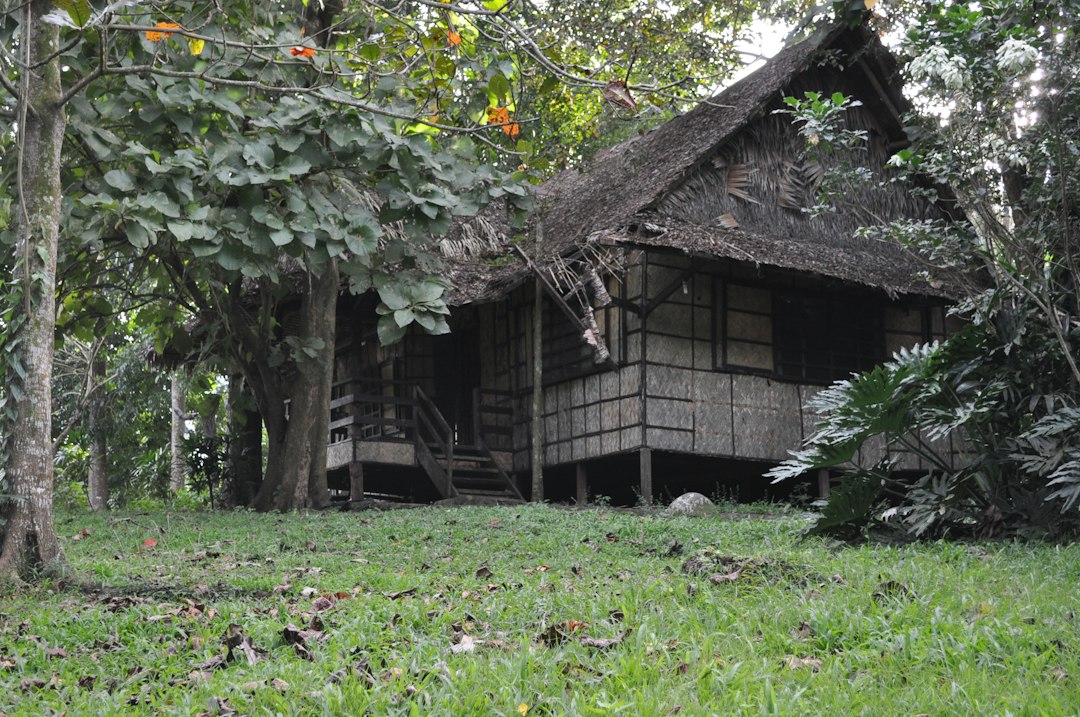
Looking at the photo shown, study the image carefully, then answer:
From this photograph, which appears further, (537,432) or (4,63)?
(537,432)

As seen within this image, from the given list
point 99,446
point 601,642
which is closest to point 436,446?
point 99,446

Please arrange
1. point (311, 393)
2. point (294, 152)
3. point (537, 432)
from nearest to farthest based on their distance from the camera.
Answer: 1. point (294, 152)
2. point (311, 393)
3. point (537, 432)

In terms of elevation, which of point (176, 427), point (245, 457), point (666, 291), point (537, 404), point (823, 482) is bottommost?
point (823, 482)

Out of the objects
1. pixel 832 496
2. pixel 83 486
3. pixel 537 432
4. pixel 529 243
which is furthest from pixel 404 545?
pixel 83 486

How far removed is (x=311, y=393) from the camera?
45.0 ft

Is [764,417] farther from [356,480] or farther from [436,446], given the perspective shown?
[356,480]

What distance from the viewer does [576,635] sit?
551 centimetres

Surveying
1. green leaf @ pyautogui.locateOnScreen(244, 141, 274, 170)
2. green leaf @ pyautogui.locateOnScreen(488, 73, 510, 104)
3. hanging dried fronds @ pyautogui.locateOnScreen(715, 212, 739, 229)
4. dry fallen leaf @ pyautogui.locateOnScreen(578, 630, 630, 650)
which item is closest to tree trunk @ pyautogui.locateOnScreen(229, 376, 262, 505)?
hanging dried fronds @ pyautogui.locateOnScreen(715, 212, 739, 229)

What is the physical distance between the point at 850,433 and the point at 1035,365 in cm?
143

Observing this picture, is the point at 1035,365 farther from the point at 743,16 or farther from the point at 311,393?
the point at 743,16

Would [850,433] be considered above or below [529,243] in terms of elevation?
below

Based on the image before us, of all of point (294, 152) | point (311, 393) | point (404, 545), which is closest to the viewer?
point (294, 152)

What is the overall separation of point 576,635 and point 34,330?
3.82 m

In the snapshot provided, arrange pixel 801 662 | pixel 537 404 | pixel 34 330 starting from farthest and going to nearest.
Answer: pixel 537 404
pixel 34 330
pixel 801 662
